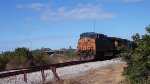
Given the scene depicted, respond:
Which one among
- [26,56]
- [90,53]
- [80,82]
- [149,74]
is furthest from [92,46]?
[149,74]

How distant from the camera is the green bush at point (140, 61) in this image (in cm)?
1084

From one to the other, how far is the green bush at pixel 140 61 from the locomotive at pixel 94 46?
1004 inches

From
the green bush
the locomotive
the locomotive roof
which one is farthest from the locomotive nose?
the green bush

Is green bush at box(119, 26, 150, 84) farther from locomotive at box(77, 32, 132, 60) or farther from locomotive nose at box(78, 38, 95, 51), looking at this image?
locomotive nose at box(78, 38, 95, 51)

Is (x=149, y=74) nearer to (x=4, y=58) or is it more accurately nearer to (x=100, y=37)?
(x=4, y=58)

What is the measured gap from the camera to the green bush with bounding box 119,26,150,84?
35.6 feet

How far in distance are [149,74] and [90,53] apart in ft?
85.9

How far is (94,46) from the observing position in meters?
37.6

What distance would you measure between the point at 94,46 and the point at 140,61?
26.5 meters

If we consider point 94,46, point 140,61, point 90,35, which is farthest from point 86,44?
point 140,61

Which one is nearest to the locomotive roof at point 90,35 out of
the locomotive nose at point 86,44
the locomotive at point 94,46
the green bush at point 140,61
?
the locomotive at point 94,46

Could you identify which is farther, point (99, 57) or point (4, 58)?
point (99, 57)

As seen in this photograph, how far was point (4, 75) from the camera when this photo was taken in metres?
16.7

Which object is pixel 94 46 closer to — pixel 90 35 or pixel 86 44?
pixel 86 44
